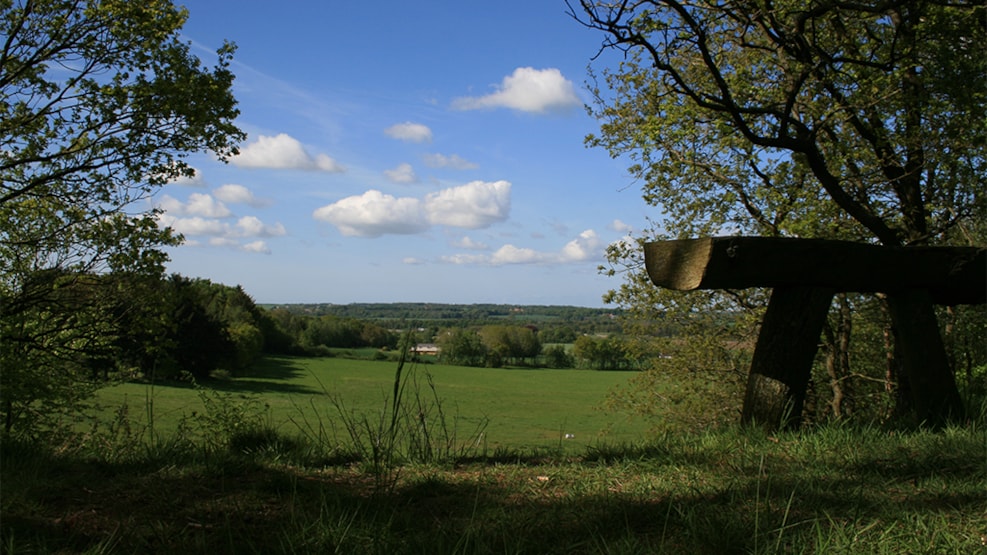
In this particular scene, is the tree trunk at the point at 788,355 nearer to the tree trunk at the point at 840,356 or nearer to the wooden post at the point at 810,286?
the wooden post at the point at 810,286

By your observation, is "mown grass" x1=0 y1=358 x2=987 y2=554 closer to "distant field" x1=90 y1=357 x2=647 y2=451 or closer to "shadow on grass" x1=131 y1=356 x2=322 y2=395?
"distant field" x1=90 y1=357 x2=647 y2=451

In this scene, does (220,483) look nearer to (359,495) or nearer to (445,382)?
(359,495)

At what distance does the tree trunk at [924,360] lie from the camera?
4.93 meters

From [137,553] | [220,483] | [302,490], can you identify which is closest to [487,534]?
[302,490]

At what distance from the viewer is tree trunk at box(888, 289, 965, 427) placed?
4.93 meters

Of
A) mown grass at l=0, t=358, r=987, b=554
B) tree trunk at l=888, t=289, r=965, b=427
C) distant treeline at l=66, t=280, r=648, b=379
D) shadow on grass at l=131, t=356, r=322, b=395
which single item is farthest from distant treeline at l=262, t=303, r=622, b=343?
shadow on grass at l=131, t=356, r=322, b=395

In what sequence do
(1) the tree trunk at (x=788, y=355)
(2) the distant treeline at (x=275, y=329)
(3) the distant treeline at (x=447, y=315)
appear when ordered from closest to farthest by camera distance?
(3) the distant treeline at (x=447, y=315)
(1) the tree trunk at (x=788, y=355)
(2) the distant treeline at (x=275, y=329)

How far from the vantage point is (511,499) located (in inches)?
119

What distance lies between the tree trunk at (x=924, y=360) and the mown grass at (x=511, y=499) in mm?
819

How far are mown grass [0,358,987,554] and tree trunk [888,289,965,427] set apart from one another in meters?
0.82

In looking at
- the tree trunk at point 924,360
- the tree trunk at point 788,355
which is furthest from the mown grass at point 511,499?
the tree trunk at point 924,360

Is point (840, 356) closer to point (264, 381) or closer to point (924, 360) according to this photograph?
point (924, 360)

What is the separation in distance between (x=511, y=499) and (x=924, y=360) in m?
3.79

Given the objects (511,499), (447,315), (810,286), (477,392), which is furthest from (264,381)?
(511,499)
